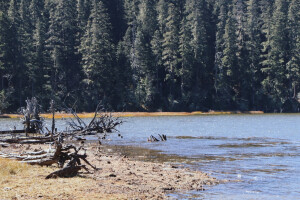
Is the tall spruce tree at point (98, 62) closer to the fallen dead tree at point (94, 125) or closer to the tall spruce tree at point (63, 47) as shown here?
the tall spruce tree at point (63, 47)

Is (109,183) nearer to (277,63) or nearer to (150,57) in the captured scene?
(150,57)

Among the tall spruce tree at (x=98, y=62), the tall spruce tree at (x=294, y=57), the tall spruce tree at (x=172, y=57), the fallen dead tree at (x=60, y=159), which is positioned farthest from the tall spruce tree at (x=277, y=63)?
the fallen dead tree at (x=60, y=159)

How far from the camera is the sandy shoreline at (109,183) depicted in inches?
492

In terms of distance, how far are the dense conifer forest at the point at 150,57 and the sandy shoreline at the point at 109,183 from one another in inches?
2526

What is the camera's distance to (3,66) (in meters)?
79.8

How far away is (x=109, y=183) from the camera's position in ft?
47.7

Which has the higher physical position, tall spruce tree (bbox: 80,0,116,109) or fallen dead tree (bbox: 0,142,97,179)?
tall spruce tree (bbox: 80,0,116,109)

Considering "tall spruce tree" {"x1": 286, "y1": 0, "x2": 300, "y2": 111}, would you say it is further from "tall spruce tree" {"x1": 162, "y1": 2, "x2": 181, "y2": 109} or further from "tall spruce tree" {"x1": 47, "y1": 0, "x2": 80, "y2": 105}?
"tall spruce tree" {"x1": 47, "y1": 0, "x2": 80, "y2": 105}

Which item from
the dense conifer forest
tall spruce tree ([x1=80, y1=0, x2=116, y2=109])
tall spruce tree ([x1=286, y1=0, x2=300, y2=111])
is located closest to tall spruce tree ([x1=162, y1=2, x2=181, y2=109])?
the dense conifer forest

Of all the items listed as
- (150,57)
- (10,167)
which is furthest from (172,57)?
(10,167)

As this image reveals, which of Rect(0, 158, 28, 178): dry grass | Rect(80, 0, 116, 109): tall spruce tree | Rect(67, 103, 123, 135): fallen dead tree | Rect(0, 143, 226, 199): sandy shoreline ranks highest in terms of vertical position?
Rect(80, 0, 116, 109): tall spruce tree

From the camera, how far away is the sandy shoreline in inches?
492

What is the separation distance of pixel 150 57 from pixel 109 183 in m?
79.4

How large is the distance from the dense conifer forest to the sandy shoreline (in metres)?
64.2
